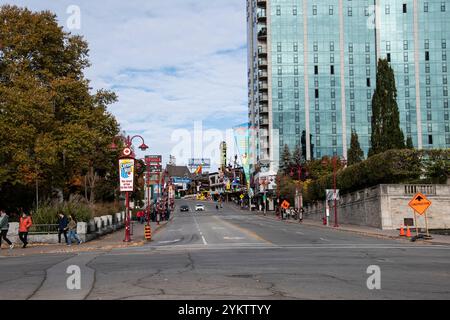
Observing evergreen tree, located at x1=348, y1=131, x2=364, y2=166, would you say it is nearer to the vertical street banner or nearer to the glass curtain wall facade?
the glass curtain wall facade

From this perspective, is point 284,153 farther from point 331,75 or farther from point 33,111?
point 33,111

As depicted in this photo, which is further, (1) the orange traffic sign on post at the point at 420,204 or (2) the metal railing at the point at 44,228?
(2) the metal railing at the point at 44,228

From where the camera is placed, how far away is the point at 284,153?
4926 inches

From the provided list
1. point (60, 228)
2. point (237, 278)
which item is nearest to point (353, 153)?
point (60, 228)

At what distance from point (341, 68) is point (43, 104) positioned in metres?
103

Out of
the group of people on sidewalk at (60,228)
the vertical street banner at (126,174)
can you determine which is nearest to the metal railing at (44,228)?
the group of people on sidewalk at (60,228)

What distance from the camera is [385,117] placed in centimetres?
5644

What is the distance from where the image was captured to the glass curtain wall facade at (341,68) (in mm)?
127812

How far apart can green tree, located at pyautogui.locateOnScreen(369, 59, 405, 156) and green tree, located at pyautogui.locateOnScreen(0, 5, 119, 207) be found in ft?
86.9

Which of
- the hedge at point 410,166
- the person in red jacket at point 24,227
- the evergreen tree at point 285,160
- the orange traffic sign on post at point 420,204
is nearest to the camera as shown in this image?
the person in red jacket at point 24,227

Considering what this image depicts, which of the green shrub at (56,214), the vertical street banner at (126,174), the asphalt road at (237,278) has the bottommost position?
the asphalt road at (237,278)

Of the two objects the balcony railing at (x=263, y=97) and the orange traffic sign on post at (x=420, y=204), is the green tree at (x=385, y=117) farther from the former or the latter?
the balcony railing at (x=263, y=97)

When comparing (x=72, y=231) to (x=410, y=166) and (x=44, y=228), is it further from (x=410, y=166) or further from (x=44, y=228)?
(x=410, y=166)

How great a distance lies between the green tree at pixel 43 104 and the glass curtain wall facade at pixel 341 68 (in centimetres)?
8583
